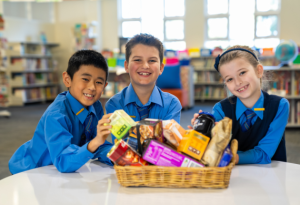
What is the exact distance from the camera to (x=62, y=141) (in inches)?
38.1

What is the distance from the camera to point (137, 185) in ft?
2.45

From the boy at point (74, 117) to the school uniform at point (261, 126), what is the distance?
512 mm

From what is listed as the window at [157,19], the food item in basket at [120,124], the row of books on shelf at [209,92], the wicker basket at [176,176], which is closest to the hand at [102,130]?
the food item in basket at [120,124]

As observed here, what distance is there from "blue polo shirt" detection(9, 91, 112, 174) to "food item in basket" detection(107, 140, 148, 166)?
0.21 metres

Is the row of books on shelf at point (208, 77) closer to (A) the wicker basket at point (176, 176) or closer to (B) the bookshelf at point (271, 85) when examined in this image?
(B) the bookshelf at point (271, 85)

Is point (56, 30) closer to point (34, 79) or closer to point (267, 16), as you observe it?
point (34, 79)

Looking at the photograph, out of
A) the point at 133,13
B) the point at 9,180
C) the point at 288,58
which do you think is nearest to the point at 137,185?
the point at 9,180

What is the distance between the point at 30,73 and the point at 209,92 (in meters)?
5.46

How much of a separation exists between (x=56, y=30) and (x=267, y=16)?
6860 mm

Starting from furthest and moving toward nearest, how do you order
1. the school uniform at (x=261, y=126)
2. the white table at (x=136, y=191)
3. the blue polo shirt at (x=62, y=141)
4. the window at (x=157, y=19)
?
1. the window at (x=157, y=19)
2. the school uniform at (x=261, y=126)
3. the blue polo shirt at (x=62, y=141)
4. the white table at (x=136, y=191)

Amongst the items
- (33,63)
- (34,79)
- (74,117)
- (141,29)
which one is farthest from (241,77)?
(141,29)

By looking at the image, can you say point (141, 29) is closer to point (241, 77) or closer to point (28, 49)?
point (28, 49)

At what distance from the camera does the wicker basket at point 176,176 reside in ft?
2.35

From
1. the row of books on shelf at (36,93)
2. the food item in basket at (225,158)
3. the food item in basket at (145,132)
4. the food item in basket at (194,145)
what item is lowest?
the row of books on shelf at (36,93)
